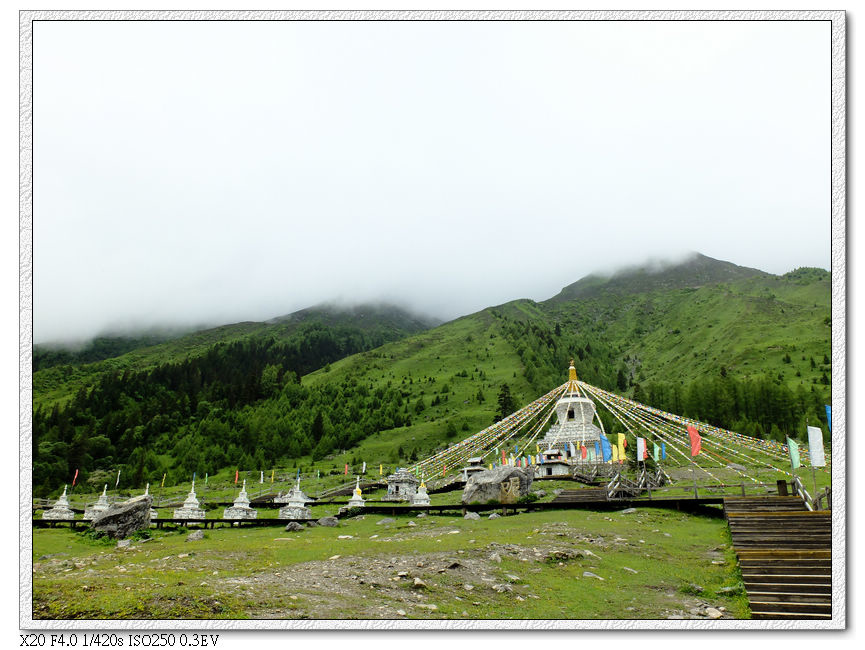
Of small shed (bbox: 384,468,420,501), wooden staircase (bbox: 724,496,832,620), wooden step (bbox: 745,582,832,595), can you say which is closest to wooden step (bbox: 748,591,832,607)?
wooden staircase (bbox: 724,496,832,620)

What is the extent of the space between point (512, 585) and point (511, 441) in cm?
5917

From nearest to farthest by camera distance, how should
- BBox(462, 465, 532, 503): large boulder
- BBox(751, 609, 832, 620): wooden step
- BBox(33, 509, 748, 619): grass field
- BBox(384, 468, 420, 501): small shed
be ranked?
BBox(751, 609, 832, 620): wooden step
BBox(33, 509, 748, 619): grass field
BBox(462, 465, 532, 503): large boulder
BBox(384, 468, 420, 501): small shed

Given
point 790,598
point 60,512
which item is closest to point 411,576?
point 790,598

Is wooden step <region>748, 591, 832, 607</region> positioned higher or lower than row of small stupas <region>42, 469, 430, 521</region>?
higher

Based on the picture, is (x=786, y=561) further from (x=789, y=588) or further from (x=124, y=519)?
(x=124, y=519)

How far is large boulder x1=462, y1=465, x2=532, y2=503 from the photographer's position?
81.0ft

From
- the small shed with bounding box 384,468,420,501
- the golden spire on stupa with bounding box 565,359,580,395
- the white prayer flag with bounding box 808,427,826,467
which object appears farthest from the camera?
the golden spire on stupa with bounding box 565,359,580,395

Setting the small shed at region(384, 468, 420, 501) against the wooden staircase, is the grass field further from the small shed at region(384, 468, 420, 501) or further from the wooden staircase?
the small shed at region(384, 468, 420, 501)

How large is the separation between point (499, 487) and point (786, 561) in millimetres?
14496

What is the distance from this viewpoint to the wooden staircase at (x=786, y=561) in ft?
32.7

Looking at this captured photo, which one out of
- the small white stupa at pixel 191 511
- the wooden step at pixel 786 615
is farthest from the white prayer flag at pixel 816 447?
the small white stupa at pixel 191 511

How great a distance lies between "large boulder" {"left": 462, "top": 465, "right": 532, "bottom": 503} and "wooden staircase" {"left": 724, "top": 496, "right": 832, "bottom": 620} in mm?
11210

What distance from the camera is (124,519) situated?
63.3 ft

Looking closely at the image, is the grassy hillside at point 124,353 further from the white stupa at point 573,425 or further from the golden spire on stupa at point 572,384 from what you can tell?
the golden spire on stupa at point 572,384
